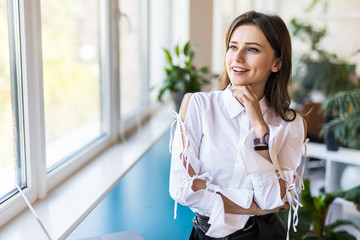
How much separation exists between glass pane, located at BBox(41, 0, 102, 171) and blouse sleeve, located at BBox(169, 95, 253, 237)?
93cm

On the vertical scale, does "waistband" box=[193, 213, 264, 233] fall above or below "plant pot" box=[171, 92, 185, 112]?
below

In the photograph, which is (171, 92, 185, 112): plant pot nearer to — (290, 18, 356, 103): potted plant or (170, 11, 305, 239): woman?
(170, 11, 305, 239): woman

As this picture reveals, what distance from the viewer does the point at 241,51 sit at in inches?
56.8

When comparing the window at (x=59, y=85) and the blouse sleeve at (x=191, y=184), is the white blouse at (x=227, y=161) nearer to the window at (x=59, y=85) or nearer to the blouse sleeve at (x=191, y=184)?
the blouse sleeve at (x=191, y=184)

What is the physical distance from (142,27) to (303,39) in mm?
2897

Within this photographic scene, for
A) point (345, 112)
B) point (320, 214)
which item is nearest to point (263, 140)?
point (320, 214)

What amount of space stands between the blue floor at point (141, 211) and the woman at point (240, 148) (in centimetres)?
25

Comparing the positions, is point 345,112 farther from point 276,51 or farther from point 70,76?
point 70,76

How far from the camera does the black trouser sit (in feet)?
4.82

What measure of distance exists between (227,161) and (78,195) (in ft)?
2.78

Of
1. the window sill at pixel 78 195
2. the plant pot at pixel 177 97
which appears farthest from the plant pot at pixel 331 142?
the window sill at pixel 78 195

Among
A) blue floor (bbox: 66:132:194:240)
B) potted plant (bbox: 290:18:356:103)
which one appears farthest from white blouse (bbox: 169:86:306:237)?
potted plant (bbox: 290:18:356:103)

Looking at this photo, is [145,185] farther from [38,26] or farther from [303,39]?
[303,39]

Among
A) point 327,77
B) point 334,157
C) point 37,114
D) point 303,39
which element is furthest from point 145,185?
point 303,39
